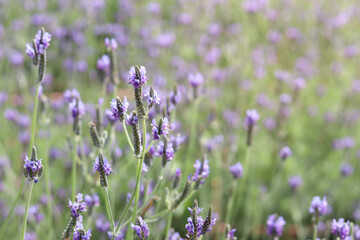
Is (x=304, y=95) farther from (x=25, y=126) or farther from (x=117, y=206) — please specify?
Result: (x=25, y=126)

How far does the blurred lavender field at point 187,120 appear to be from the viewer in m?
1.41

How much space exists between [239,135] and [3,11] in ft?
7.32

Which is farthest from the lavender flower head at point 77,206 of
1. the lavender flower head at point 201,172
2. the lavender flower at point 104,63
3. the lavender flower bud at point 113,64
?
the lavender flower at point 104,63

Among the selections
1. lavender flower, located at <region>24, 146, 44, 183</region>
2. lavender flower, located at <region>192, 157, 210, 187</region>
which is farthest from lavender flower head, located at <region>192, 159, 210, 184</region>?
lavender flower, located at <region>24, 146, 44, 183</region>

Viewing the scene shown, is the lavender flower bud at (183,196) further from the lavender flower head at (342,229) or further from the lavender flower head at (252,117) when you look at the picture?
the lavender flower head at (252,117)

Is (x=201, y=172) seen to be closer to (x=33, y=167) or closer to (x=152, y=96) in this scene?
(x=152, y=96)

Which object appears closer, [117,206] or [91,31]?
[117,206]

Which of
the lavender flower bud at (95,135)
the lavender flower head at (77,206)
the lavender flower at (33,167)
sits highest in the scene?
the lavender flower bud at (95,135)

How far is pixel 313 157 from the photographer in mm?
2730

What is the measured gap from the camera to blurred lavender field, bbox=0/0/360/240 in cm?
141

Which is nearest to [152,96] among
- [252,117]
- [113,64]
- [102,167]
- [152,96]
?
[152,96]

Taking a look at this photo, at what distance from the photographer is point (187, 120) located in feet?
8.55

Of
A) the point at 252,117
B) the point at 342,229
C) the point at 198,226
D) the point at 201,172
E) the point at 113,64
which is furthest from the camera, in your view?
the point at 252,117

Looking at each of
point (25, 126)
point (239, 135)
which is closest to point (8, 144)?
point (25, 126)
